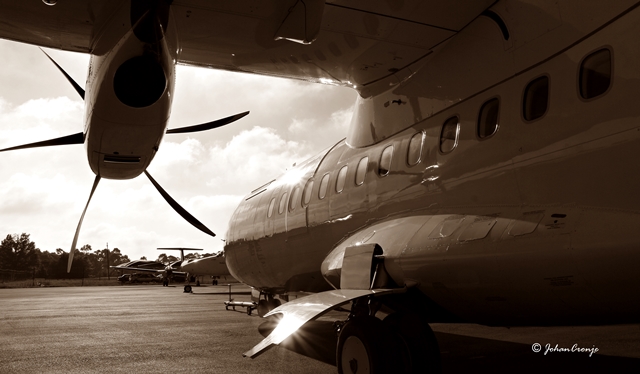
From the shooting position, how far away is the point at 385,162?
6172 millimetres

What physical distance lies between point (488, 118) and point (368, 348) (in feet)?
8.28

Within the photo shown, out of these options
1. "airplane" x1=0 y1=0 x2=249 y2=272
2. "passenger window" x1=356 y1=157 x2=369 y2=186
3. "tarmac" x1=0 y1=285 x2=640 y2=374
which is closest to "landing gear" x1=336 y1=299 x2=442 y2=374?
"tarmac" x1=0 y1=285 x2=640 y2=374

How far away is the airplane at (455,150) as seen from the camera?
372 cm

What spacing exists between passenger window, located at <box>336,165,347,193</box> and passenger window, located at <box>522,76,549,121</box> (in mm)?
3064

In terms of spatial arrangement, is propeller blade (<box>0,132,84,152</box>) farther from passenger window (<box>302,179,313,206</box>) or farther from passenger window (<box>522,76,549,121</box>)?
passenger window (<box>522,76,549,121</box>)

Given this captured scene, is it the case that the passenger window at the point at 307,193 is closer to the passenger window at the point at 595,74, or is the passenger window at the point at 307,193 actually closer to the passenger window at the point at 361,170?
the passenger window at the point at 361,170

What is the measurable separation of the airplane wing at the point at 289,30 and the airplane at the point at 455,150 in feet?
0.07

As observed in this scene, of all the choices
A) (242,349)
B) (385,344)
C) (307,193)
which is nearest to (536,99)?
(385,344)

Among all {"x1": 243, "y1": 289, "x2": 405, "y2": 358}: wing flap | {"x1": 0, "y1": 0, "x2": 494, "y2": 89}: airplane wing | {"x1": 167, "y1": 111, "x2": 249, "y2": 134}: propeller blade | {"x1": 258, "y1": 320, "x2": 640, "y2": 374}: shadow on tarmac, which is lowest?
{"x1": 258, "y1": 320, "x2": 640, "y2": 374}: shadow on tarmac

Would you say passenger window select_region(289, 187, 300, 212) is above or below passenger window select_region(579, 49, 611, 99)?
below

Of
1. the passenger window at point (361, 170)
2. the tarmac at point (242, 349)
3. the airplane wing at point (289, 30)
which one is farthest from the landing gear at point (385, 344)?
the airplane wing at point (289, 30)

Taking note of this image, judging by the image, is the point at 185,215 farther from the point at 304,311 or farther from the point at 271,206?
the point at 304,311

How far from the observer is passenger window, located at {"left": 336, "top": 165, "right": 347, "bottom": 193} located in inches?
279

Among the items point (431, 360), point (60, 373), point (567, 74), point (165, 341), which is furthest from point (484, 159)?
point (165, 341)
